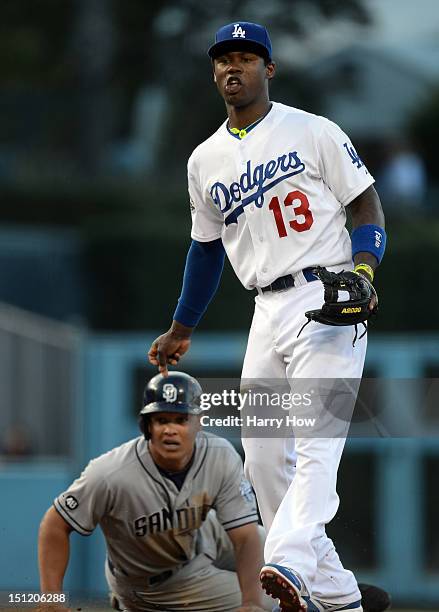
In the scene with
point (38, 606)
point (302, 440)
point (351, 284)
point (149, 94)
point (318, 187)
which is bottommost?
point (38, 606)

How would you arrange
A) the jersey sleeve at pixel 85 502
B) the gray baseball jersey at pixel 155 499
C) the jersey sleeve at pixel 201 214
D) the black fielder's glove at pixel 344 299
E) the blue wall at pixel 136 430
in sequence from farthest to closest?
the blue wall at pixel 136 430 → the gray baseball jersey at pixel 155 499 → the jersey sleeve at pixel 85 502 → the jersey sleeve at pixel 201 214 → the black fielder's glove at pixel 344 299

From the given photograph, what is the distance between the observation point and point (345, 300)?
4391mm

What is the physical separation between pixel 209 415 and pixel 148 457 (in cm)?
50

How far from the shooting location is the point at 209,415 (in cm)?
529

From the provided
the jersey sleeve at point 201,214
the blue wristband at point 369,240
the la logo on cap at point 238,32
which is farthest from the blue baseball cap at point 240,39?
the blue wristband at point 369,240

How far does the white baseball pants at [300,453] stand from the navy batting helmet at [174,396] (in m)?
0.51

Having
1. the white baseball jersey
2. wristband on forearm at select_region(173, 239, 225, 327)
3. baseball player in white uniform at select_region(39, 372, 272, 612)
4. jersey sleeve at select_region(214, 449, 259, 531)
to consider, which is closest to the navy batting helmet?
baseball player in white uniform at select_region(39, 372, 272, 612)

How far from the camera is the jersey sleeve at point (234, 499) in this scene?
5.54m

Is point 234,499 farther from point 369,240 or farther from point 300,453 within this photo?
point 369,240

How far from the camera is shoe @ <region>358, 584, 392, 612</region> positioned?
517cm

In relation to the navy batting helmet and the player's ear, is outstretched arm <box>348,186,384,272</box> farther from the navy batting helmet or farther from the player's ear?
the navy batting helmet

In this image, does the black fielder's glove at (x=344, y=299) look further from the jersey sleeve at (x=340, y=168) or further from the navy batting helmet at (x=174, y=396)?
the navy batting helmet at (x=174, y=396)

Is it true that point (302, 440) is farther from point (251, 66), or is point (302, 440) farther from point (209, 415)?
point (251, 66)

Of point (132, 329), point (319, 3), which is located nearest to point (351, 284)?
point (132, 329)
